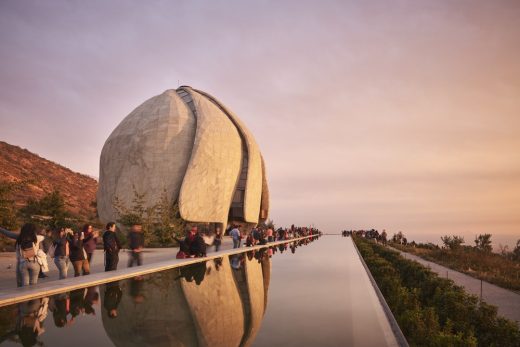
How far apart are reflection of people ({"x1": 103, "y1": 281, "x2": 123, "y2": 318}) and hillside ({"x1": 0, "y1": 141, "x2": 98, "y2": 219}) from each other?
50.8m

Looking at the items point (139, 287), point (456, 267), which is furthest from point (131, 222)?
point (456, 267)

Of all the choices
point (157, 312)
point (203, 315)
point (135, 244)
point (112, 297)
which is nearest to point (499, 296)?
point (203, 315)

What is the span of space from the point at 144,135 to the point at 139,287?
28557 millimetres

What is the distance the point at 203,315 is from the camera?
257 inches

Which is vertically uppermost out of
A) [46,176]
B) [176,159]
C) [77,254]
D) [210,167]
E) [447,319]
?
[46,176]

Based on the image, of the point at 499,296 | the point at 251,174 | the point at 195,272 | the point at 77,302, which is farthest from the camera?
the point at 251,174

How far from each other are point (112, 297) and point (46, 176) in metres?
67.7

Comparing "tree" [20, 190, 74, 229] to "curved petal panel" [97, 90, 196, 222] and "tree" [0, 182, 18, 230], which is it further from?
"tree" [0, 182, 18, 230]

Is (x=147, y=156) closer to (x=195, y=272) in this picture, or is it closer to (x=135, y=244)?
(x=135, y=244)

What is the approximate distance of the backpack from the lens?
8.71m

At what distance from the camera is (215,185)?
36.2 m

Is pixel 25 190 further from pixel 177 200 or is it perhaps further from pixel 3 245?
pixel 3 245

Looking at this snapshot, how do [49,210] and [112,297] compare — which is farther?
[49,210]

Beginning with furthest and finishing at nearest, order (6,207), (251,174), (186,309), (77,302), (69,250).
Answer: (251,174) < (6,207) < (69,250) < (77,302) < (186,309)
